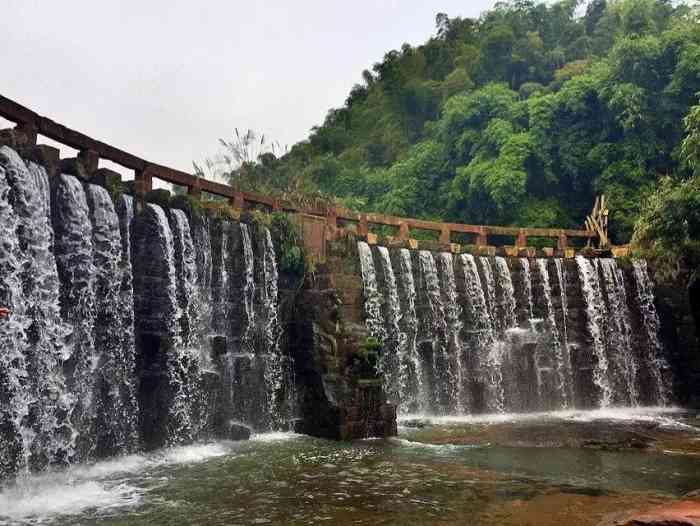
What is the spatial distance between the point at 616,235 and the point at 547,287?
927cm

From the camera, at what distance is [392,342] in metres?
20.4

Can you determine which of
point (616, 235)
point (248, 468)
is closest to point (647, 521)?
point (248, 468)

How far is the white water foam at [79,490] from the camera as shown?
350 inches

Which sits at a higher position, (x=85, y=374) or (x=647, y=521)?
(x=85, y=374)

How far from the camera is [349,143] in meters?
56.4

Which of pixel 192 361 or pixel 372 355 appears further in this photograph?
pixel 372 355

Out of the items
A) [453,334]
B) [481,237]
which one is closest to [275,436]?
[453,334]

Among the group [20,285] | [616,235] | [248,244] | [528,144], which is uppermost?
[528,144]

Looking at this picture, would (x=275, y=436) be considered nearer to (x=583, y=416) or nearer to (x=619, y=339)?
(x=583, y=416)

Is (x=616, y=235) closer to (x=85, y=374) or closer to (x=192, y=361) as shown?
(x=192, y=361)

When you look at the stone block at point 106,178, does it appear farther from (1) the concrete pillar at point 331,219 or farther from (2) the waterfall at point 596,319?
(2) the waterfall at point 596,319

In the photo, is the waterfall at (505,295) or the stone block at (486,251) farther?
the stone block at (486,251)

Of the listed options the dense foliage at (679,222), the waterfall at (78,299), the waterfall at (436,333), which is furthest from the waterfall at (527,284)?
the waterfall at (78,299)

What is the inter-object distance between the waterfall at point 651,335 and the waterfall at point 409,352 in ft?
30.1
